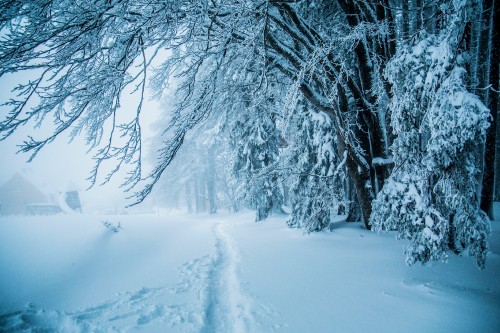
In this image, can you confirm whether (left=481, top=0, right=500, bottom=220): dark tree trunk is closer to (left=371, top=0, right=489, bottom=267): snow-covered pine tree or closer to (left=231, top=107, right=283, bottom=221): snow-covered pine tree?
(left=371, top=0, right=489, bottom=267): snow-covered pine tree

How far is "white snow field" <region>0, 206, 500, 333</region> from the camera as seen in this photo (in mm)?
3168

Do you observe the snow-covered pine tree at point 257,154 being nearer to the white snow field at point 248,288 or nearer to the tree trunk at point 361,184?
the white snow field at point 248,288

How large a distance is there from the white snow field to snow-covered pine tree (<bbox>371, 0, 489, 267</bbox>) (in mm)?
766

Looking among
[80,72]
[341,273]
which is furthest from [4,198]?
[341,273]

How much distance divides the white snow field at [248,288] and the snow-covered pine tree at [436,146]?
0.77 metres

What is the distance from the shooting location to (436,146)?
3.29 meters

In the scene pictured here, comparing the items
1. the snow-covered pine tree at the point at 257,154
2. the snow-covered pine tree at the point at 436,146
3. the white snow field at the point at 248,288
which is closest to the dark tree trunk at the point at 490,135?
the white snow field at the point at 248,288

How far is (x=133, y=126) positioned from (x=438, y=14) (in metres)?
4.97

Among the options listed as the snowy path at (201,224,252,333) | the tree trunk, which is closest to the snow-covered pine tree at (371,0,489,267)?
the tree trunk

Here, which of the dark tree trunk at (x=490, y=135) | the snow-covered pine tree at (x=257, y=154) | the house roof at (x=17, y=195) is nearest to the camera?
the dark tree trunk at (x=490, y=135)

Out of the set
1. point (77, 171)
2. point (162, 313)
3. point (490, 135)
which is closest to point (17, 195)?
point (162, 313)

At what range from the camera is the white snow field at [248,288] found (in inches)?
125

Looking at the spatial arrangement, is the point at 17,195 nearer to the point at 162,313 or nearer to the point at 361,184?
the point at 162,313

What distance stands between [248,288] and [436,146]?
12.4ft
